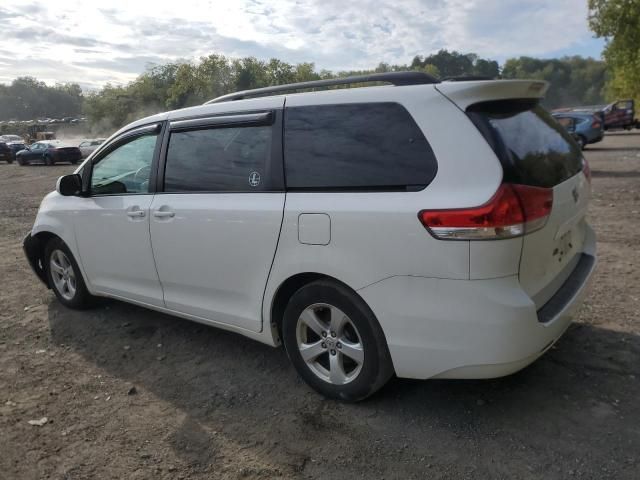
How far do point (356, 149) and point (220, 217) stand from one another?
3.41 feet

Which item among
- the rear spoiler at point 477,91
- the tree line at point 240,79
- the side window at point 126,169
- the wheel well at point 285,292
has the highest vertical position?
the tree line at point 240,79

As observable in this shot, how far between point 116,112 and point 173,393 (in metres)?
79.0

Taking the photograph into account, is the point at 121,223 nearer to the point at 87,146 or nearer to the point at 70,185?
the point at 70,185

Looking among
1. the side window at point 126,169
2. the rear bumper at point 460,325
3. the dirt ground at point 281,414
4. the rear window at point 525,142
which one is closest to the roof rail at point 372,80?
the rear window at point 525,142

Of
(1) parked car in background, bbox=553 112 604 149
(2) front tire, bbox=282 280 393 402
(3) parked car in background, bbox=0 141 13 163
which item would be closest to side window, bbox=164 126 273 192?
(2) front tire, bbox=282 280 393 402

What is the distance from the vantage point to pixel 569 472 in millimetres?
2381

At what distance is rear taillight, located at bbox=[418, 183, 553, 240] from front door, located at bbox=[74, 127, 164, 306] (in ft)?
7.51

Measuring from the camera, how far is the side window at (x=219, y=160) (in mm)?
3217

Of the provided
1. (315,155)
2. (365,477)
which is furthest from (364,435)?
(315,155)

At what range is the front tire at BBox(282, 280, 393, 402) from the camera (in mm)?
2789

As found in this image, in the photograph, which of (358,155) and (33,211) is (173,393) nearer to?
(358,155)

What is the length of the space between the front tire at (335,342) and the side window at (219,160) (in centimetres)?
79

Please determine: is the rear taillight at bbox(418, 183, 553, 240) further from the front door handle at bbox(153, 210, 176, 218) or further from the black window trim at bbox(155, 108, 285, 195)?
the front door handle at bbox(153, 210, 176, 218)

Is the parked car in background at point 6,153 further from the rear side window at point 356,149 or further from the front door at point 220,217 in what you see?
the rear side window at point 356,149
